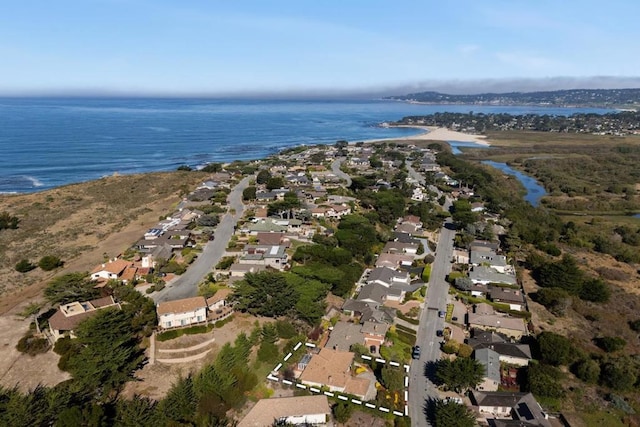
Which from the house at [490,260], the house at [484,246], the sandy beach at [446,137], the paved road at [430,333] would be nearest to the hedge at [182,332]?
the paved road at [430,333]

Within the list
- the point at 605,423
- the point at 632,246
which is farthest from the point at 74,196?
the point at 632,246

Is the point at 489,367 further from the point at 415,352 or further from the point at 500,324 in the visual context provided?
the point at 500,324

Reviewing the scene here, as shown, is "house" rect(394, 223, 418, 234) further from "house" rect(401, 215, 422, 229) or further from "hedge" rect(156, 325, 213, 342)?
"hedge" rect(156, 325, 213, 342)

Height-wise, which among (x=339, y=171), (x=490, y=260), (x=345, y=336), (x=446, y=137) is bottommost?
(x=345, y=336)

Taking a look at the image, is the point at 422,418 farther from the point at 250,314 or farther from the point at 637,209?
the point at 637,209

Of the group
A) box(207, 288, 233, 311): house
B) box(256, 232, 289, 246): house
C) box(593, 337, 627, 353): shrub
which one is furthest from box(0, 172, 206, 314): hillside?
box(593, 337, 627, 353): shrub

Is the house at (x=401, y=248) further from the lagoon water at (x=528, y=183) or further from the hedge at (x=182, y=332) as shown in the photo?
the lagoon water at (x=528, y=183)

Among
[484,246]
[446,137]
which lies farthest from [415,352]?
[446,137]
